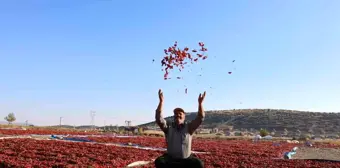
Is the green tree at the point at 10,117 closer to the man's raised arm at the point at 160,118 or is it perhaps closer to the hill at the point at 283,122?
the hill at the point at 283,122

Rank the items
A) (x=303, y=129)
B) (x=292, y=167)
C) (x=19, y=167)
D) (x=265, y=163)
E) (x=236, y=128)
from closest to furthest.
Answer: (x=19, y=167)
(x=292, y=167)
(x=265, y=163)
(x=303, y=129)
(x=236, y=128)

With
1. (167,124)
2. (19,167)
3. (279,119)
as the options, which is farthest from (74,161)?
(279,119)

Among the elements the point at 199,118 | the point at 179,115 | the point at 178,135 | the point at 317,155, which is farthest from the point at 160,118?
the point at 317,155

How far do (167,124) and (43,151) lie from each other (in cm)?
1282

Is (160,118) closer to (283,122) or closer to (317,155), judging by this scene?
(317,155)

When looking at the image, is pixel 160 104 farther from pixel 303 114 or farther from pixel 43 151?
pixel 303 114

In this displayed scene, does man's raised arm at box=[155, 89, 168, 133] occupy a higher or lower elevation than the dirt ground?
higher

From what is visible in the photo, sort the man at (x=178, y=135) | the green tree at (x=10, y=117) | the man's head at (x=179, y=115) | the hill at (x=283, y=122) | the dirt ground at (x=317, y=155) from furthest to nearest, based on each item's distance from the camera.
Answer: the green tree at (x=10, y=117), the hill at (x=283, y=122), the dirt ground at (x=317, y=155), the man's head at (x=179, y=115), the man at (x=178, y=135)

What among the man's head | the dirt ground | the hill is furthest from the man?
the hill

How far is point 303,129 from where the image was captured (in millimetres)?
102250

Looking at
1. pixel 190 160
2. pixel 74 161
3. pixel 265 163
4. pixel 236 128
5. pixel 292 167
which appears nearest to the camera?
pixel 190 160

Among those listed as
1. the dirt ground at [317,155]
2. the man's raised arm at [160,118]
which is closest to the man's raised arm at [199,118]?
the man's raised arm at [160,118]

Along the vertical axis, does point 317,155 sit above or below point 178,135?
below

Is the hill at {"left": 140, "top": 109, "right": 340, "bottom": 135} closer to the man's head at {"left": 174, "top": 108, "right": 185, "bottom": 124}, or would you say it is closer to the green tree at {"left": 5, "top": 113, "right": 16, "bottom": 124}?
the green tree at {"left": 5, "top": 113, "right": 16, "bottom": 124}
